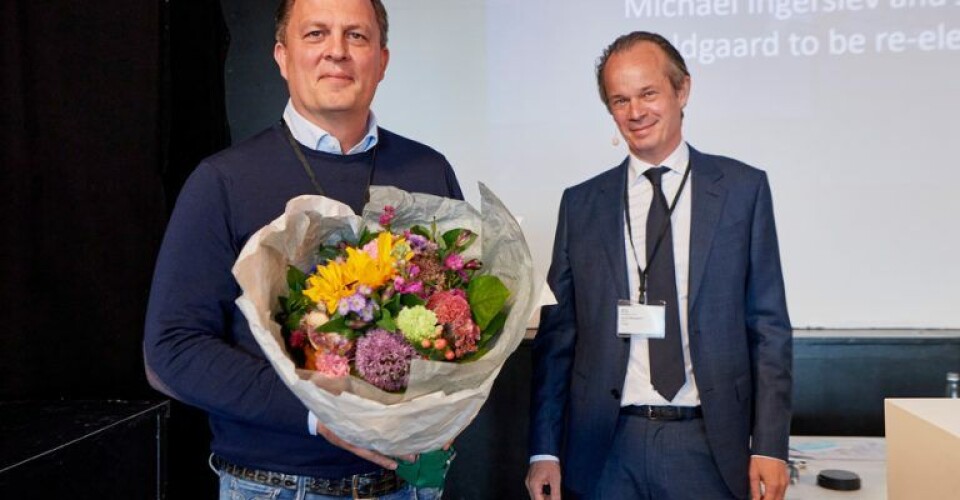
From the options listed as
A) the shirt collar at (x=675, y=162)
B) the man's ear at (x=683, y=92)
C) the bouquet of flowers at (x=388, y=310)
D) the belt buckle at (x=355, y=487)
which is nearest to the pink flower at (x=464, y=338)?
→ the bouquet of flowers at (x=388, y=310)

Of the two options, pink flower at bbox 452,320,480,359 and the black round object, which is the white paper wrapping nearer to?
pink flower at bbox 452,320,480,359

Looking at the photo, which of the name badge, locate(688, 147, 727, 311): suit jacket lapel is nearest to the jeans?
the name badge

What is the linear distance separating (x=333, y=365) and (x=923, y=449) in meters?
0.74

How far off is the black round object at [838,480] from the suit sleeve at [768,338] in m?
0.29

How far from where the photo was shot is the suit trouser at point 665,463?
203 cm

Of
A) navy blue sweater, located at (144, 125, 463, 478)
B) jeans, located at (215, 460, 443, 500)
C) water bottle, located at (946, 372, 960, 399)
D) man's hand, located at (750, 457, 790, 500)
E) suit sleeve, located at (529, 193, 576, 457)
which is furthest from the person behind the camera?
water bottle, located at (946, 372, 960, 399)

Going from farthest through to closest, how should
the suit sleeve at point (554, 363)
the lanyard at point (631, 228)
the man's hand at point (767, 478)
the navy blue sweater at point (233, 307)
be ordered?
1. the suit sleeve at point (554, 363)
2. the lanyard at point (631, 228)
3. the man's hand at point (767, 478)
4. the navy blue sweater at point (233, 307)

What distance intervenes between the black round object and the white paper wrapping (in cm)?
128

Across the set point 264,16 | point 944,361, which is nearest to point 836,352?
point 944,361

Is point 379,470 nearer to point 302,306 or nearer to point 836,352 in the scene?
point 302,306

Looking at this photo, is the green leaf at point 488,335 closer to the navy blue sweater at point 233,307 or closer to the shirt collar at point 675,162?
the navy blue sweater at point 233,307

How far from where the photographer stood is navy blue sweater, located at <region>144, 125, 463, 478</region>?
4.62 feet

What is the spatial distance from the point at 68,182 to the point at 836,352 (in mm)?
2736

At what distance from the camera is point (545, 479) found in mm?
2211
